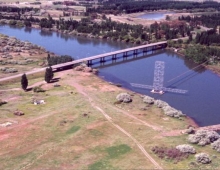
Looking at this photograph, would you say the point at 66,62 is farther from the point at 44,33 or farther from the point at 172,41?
the point at 44,33

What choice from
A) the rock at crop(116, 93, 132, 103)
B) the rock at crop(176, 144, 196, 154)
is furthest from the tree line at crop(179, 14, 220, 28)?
the rock at crop(176, 144, 196, 154)

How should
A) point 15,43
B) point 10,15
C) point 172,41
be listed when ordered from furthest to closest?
point 10,15, point 172,41, point 15,43

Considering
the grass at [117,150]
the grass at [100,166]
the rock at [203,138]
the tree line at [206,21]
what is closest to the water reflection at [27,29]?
the tree line at [206,21]

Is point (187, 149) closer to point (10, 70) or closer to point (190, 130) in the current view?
point (190, 130)

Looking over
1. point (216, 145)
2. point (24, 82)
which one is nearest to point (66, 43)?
point (24, 82)

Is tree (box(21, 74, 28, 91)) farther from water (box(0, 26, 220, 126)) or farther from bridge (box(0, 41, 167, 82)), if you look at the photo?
water (box(0, 26, 220, 126))

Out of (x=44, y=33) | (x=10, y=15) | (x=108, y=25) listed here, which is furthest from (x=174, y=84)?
(x=10, y=15)
